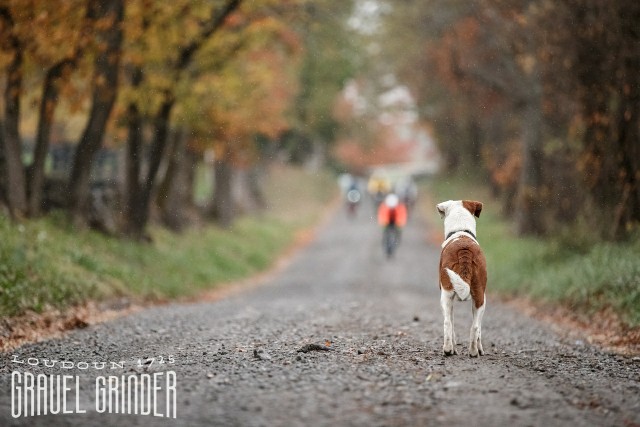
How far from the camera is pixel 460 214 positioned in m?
9.70

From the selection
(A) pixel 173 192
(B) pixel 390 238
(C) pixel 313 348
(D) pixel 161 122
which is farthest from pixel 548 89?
(C) pixel 313 348

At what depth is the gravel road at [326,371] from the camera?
6.55 m

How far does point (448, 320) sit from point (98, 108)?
1192cm

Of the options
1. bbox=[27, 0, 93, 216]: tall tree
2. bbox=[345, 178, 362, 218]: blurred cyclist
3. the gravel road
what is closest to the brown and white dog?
the gravel road

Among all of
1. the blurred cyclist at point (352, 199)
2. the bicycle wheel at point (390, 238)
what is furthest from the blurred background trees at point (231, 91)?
the blurred cyclist at point (352, 199)

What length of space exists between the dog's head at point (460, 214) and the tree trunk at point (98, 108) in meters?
9.49

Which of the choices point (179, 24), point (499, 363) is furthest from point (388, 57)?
point (499, 363)

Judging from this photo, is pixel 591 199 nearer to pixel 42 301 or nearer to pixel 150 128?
pixel 42 301

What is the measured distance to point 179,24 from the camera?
19.4 metres

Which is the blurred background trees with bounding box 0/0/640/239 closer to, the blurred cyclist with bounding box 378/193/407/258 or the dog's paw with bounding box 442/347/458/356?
the blurred cyclist with bounding box 378/193/407/258

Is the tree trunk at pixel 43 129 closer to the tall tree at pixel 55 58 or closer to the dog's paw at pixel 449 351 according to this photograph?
the tall tree at pixel 55 58

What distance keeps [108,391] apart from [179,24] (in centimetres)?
1351

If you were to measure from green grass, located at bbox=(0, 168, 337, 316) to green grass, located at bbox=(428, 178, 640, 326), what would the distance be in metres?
7.55

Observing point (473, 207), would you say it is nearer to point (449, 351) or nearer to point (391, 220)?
point (449, 351)
